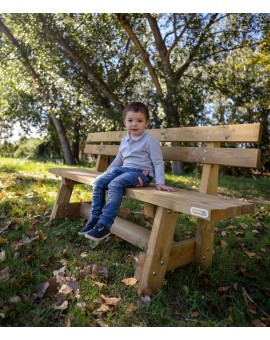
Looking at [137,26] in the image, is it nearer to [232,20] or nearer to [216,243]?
[232,20]

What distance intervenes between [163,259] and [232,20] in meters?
8.86

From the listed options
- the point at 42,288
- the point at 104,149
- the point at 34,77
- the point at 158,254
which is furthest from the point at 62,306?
the point at 34,77

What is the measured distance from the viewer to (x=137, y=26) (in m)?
9.05

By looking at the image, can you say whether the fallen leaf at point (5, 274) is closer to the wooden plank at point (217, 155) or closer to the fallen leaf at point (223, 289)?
the fallen leaf at point (223, 289)

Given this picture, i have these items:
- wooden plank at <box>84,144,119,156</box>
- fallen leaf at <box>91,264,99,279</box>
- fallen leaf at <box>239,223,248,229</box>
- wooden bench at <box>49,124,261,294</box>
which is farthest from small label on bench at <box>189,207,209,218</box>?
fallen leaf at <box>239,223,248,229</box>

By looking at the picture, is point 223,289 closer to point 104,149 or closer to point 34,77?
point 104,149

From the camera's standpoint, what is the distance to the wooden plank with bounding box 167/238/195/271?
210 centimetres

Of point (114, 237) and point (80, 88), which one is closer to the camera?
point (114, 237)

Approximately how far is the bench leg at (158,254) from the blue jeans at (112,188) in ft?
1.38

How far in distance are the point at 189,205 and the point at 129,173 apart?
854mm

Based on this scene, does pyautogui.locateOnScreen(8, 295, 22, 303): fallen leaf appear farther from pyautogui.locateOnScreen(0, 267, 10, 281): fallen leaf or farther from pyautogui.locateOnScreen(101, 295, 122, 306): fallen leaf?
pyautogui.locateOnScreen(101, 295, 122, 306): fallen leaf

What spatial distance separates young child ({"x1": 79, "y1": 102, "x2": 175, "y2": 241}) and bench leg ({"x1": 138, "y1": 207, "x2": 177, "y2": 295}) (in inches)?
14.7
